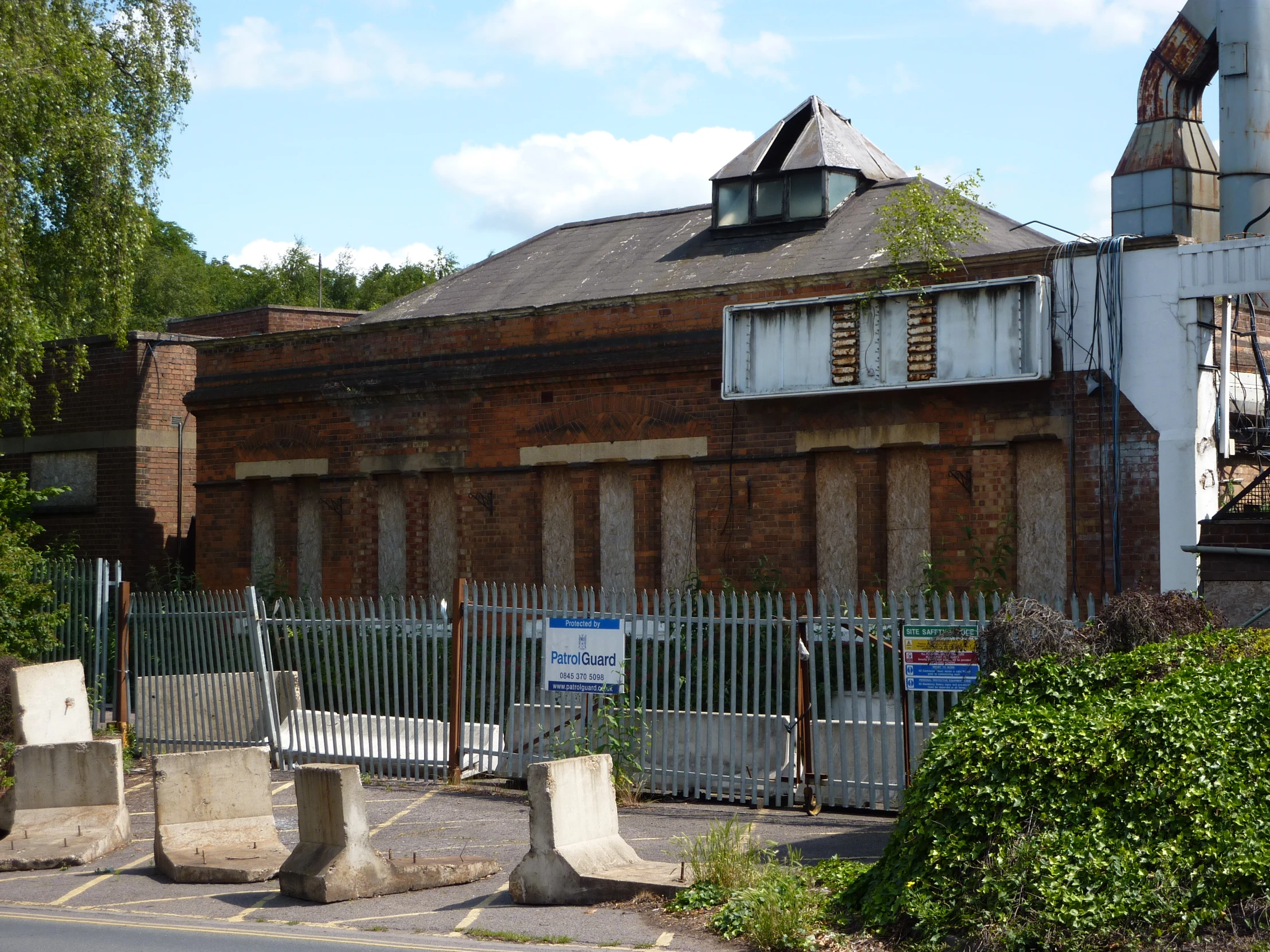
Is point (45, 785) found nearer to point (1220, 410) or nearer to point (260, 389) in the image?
point (260, 389)

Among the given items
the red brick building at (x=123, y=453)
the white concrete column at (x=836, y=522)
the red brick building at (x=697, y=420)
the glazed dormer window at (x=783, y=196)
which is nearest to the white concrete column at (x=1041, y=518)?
the red brick building at (x=697, y=420)

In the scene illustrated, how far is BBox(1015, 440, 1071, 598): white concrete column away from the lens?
16.0 meters

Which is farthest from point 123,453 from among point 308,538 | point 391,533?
point 391,533

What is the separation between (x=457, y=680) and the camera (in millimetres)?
13812

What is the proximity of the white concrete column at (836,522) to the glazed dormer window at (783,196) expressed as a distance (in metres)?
4.77

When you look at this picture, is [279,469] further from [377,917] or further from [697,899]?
[697,899]

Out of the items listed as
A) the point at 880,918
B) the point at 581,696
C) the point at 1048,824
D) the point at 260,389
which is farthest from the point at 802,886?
the point at 260,389

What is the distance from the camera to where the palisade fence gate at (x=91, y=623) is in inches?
639

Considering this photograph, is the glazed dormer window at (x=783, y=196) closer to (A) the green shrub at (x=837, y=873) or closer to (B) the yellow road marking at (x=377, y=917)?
(A) the green shrub at (x=837, y=873)

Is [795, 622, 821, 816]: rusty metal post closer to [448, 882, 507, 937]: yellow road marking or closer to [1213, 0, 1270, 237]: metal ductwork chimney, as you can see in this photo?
[448, 882, 507, 937]: yellow road marking

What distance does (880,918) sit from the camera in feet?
25.9

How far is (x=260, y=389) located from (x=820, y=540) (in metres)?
9.34

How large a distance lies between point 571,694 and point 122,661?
19.5 feet

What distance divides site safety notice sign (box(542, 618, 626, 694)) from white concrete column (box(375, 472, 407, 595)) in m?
7.87
